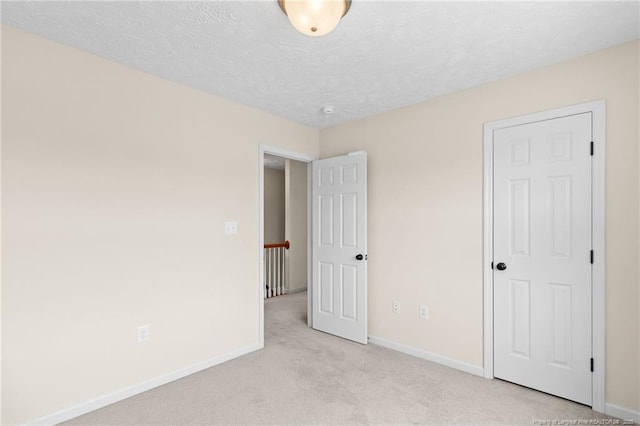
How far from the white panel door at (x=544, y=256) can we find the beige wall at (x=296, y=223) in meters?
3.78

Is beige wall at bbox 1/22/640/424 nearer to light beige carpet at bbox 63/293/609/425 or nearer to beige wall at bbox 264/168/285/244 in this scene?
light beige carpet at bbox 63/293/609/425

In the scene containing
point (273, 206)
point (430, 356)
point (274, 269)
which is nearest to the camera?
point (430, 356)

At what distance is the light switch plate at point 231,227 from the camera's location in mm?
3059

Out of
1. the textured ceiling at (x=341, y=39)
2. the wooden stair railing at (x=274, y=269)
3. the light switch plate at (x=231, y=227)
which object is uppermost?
the textured ceiling at (x=341, y=39)

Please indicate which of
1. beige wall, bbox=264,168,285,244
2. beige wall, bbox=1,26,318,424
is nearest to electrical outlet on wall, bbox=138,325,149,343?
beige wall, bbox=1,26,318,424

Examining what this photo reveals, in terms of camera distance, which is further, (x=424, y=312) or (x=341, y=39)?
(x=424, y=312)

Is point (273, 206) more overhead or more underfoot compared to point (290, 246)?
more overhead

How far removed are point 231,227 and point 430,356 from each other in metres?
2.24

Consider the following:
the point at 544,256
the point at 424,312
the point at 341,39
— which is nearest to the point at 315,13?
the point at 341,39

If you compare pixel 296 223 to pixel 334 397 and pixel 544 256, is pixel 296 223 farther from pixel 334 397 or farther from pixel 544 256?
pixel 544 256

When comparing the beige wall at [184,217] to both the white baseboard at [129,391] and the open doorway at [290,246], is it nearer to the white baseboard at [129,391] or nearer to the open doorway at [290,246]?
the white baseboard at [129,391]

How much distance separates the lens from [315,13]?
1595 millimetres

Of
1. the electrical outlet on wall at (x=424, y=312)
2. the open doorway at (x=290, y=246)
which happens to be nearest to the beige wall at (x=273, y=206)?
the open doorway at (x=290, y=246)

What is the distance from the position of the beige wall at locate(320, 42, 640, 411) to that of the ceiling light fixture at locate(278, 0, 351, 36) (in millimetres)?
1688
